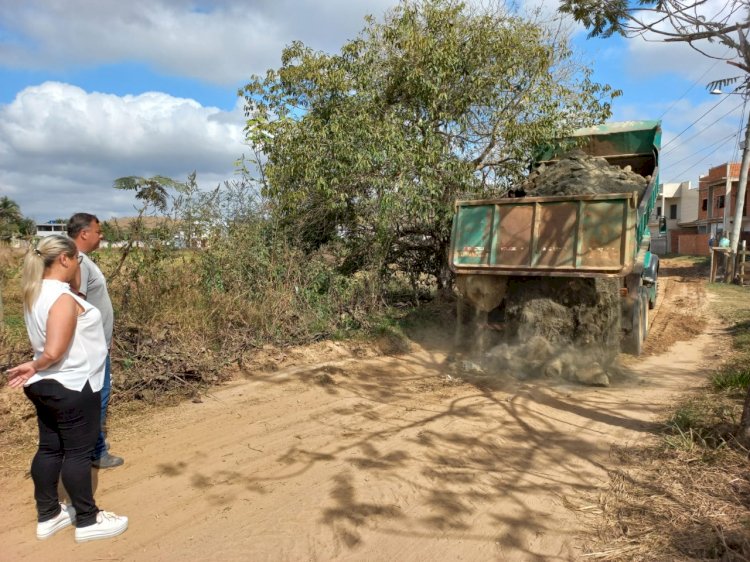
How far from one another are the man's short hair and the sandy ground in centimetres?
180

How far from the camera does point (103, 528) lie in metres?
3.14

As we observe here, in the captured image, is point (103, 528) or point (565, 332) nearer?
point (103, 528)

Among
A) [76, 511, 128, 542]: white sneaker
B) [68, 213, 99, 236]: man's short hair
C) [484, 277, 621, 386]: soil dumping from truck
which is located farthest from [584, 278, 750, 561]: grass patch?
[68, 213, 99, 236]: man's short hair

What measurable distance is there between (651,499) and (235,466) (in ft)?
9.51

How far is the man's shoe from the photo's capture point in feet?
13.2

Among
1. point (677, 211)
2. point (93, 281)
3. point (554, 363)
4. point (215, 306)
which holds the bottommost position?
point (554, 363)

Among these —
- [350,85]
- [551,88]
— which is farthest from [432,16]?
[551,88]

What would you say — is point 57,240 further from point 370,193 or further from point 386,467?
point 370,193

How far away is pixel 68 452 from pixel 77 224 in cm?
161

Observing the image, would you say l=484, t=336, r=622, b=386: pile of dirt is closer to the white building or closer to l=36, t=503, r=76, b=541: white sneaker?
l=36, t=503, r=76, b=541: white sneaker

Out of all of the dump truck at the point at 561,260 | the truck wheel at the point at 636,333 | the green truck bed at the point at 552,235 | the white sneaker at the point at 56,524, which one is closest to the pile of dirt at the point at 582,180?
the dump truck at the point at 561,260

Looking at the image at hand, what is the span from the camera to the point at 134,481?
384cm

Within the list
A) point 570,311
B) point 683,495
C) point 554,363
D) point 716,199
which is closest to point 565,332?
point 570,311

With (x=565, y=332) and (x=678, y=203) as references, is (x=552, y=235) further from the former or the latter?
(x=678, y=203)
